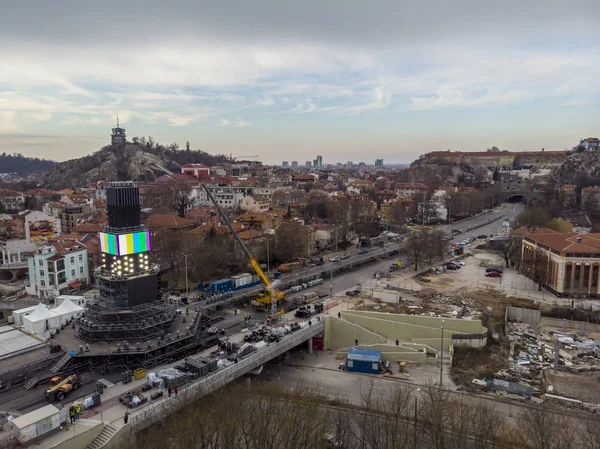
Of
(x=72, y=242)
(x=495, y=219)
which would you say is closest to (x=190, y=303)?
(x=72, y=242)

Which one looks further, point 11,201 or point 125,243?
point 11,201

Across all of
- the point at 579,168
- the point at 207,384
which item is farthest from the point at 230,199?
the point at 579,168

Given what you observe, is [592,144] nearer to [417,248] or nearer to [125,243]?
[417,248]

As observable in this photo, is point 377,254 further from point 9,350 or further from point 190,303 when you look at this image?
point 9,350

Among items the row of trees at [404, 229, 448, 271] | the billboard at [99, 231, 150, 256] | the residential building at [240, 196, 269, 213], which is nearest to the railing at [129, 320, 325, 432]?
the billboard at [99, 231, 150, 256]

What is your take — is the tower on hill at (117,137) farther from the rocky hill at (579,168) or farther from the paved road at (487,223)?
the rocky hill at (579,168)

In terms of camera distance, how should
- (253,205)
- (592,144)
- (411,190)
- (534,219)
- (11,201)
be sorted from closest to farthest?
(534,219) < (253,205) < (11,201) < (411,190) < (592,144)

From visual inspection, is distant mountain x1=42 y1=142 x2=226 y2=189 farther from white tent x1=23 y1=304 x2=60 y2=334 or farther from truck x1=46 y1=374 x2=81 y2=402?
truck x1=46 y1=374 x2=81 y2=402
